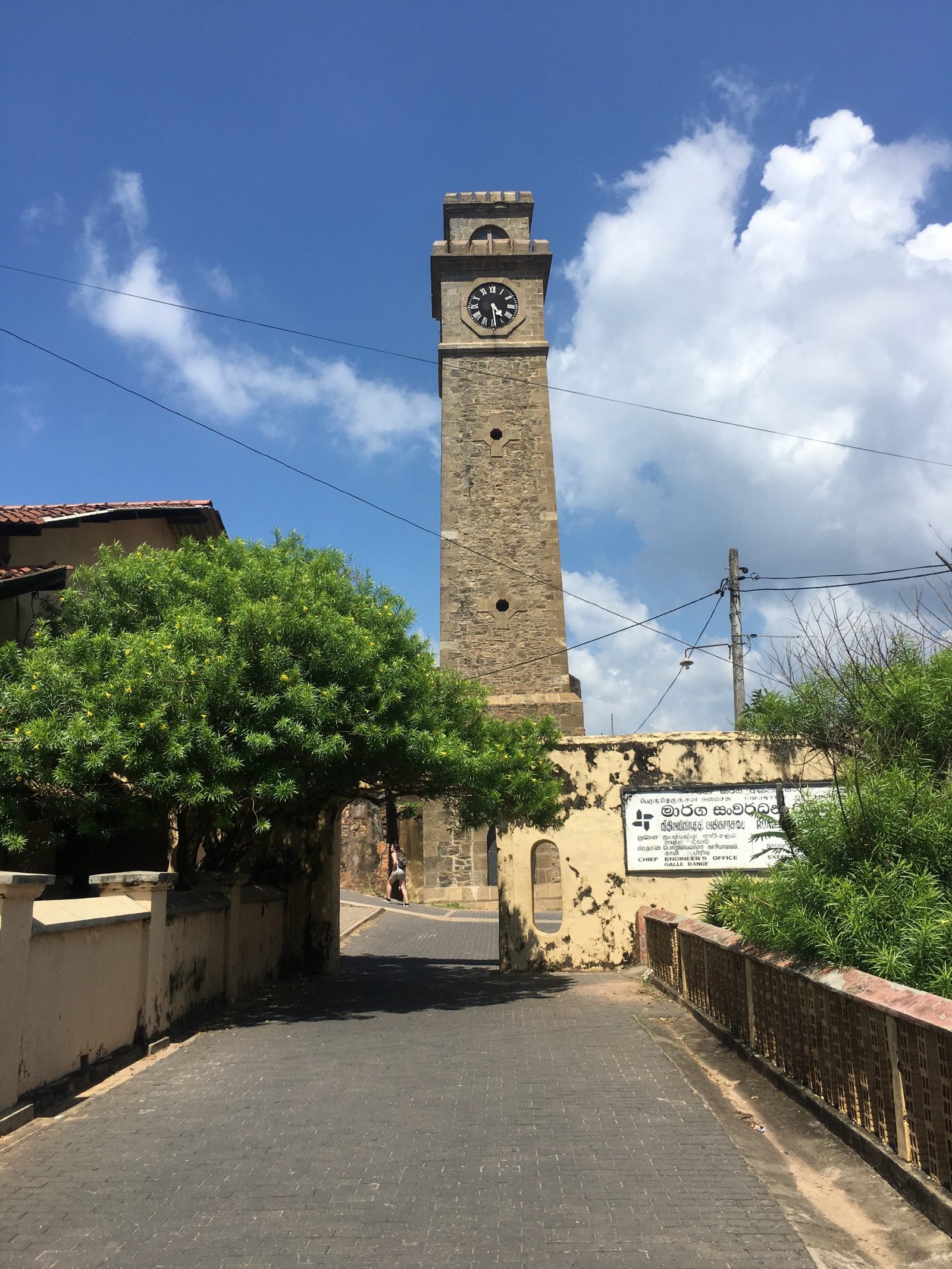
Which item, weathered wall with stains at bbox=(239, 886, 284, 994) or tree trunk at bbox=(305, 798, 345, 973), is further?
tree trunk at bbox=(305, 798, 345, 973)

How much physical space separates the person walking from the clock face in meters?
16.6

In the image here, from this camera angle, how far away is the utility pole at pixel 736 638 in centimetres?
2050

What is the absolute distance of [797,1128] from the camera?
6488 mm

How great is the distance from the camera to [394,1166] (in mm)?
5566

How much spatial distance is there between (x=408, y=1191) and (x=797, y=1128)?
2.81m

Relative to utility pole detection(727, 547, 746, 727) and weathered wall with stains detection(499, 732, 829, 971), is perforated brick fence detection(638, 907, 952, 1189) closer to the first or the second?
weathered wall with stains detection(499, 732, 829, 971)

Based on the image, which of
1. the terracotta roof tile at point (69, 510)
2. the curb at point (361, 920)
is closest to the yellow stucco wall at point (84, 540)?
the terracotta roof tile at point (69, 510)

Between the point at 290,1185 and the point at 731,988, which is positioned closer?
the point at 290,1185

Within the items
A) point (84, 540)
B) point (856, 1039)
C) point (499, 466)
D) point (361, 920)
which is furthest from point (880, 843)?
point (499, 466)

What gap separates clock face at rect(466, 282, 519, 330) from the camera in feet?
98.9

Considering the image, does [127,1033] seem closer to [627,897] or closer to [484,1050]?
[484,1050]

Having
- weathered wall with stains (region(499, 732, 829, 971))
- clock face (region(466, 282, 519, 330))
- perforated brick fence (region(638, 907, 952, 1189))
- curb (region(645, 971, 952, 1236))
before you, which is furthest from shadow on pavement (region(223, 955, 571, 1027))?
clock face (region(466, 282, 519, 330))

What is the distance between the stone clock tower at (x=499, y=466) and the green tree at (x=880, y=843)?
17769mm

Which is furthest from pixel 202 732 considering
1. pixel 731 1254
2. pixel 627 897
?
pixel 627 897
